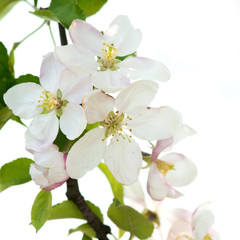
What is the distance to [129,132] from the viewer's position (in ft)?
2.47

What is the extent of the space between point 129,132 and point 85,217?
0.20 metres

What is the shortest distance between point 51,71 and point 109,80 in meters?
0.09

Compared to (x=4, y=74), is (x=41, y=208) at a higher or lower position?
lower

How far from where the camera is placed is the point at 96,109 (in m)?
0.67

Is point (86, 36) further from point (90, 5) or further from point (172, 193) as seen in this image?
point (172, 193)

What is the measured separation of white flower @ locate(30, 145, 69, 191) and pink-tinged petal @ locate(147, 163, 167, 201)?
14 cm

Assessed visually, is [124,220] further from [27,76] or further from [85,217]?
[27,76]

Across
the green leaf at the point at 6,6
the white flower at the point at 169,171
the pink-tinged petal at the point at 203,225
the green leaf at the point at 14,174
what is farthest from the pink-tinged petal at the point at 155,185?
the green leaf at the point at 6,6

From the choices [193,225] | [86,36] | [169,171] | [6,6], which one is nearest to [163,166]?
[169,171]

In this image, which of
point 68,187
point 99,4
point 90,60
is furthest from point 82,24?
point 68,187

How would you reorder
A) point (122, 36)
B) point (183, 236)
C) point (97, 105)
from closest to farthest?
point (97, 105) → point (122, 36) → point (183, 236)

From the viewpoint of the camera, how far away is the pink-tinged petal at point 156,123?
71 cm

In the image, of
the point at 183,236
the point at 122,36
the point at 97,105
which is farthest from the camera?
the point at 183,236

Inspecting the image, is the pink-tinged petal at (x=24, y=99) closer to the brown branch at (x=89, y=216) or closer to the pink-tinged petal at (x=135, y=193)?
the brown branch at (x=89, y=216)
